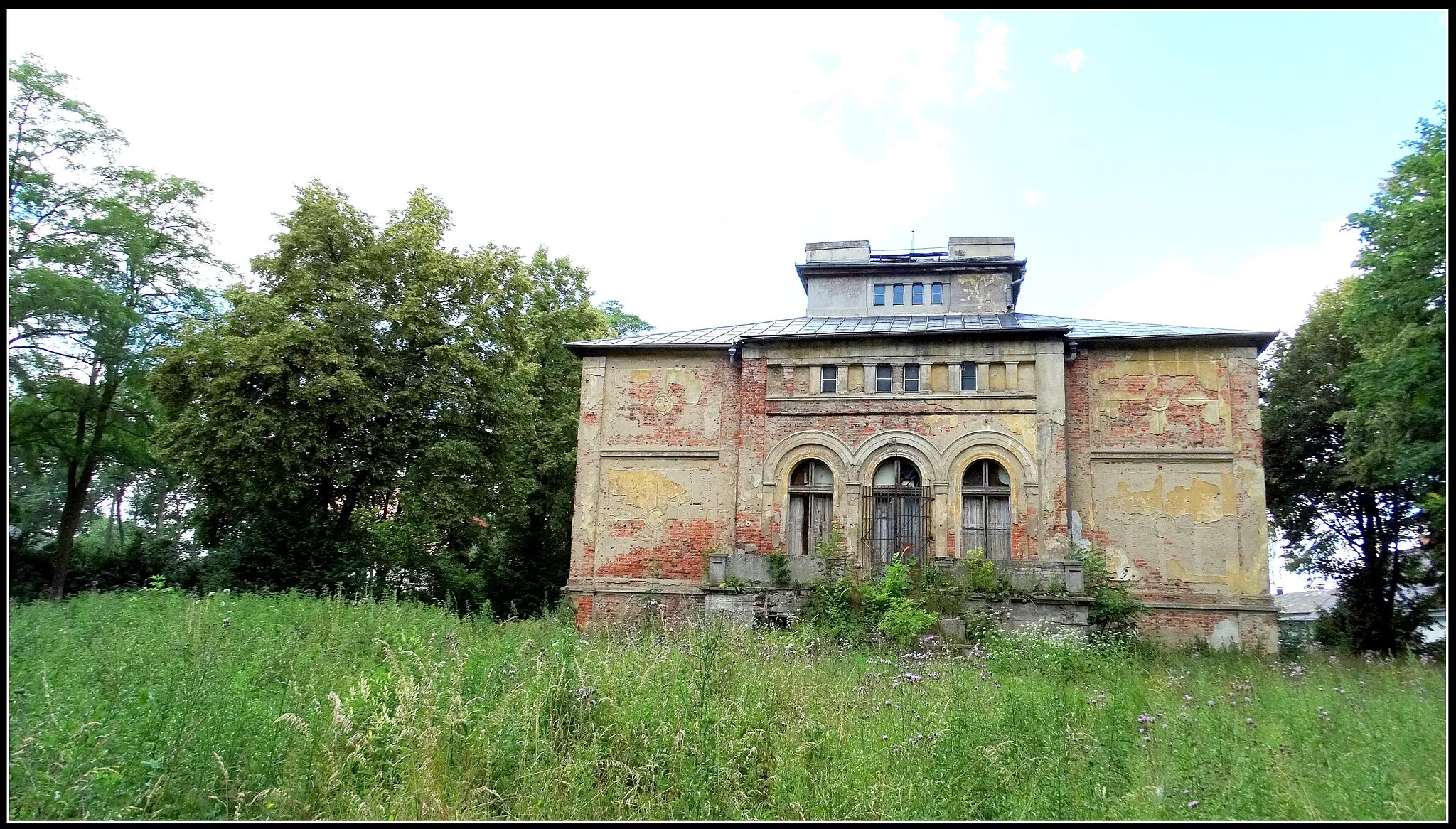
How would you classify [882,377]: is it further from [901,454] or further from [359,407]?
[359,407]

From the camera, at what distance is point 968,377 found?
18891 millimetres

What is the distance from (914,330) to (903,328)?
350mm

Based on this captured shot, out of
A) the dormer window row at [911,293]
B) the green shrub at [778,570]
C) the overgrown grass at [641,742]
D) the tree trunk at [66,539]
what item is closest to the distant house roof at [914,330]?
the dormer window row at [911,293]

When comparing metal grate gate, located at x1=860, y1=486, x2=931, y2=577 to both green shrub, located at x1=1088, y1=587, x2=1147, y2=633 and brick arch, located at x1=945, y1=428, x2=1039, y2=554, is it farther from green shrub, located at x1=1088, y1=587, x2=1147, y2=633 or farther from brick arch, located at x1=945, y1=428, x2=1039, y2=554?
green shrub, located at x1=1088, y1=587, x2=1147, y2=633

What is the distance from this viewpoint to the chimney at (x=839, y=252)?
2462 centimetres

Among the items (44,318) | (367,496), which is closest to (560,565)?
(367,496)

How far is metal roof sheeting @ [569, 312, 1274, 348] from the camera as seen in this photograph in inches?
730

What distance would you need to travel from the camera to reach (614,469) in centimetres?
2008

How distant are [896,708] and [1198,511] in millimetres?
13044

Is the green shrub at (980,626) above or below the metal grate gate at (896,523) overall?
below

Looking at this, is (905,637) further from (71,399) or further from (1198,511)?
(71,399)

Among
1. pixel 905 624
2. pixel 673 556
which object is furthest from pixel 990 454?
pixel 673 556

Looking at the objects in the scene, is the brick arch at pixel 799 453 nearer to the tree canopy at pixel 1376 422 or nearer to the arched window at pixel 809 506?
the arched window at pixel 809 506

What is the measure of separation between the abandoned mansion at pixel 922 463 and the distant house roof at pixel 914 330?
3.2 inches
